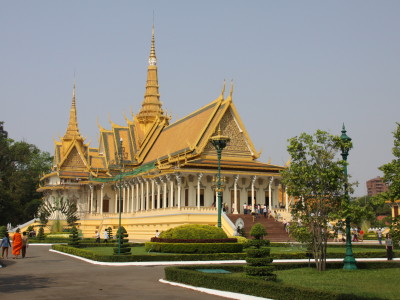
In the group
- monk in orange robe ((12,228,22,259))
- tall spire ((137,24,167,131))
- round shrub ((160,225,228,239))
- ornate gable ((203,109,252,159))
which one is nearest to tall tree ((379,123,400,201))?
round shrub ((160,225,228,239))

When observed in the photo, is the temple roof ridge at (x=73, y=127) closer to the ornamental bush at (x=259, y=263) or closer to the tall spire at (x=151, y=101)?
the tall spire at (x=151, y=101)

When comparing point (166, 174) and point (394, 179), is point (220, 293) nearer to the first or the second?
point (394, 179)

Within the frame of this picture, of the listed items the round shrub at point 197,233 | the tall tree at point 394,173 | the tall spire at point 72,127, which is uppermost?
the tall spire at point 72,127

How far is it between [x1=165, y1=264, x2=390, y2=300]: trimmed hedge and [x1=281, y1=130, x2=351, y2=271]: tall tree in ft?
15.9

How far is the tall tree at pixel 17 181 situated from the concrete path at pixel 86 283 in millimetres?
51014

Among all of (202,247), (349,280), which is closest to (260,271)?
(349,280)

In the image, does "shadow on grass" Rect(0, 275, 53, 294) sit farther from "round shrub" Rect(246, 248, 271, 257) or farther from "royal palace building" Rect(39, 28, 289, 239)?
"royal palace building" Rect(39, 28, 289, 239)

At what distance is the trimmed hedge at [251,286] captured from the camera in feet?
33.7

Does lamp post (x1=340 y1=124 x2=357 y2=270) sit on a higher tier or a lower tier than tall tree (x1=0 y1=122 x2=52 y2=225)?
lower

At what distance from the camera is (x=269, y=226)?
37.7 meters

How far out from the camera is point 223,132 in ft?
156

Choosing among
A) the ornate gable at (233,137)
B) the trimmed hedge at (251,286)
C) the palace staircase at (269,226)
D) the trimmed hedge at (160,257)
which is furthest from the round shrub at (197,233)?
the ornate gable at (233,137)

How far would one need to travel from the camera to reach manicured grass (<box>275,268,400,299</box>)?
12672 mm

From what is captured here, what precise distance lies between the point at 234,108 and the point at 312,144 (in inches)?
1197
